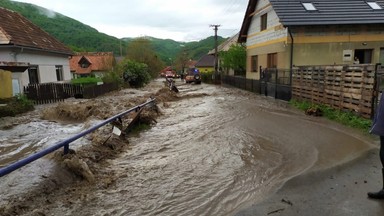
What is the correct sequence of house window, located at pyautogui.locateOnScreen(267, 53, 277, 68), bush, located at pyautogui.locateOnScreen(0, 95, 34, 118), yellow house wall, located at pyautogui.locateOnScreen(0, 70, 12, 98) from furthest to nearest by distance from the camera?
house window, located at pyautogui.locateOnScreen(267, 53, 277, 68) → yellow house wall, located at pyautogui.locateOnScreen(0, 70, 12, 98) → bush, located at pyautogui.locateOnScreen(0, 95, 34, 118)

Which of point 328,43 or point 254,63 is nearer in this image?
point 328,43

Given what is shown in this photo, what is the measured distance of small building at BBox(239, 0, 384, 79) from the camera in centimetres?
1791

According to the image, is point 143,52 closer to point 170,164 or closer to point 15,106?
point 15,106

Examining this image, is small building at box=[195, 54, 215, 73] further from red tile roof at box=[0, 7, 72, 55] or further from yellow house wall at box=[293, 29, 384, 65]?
yellow house wall at box=[293, 29, 384, 65]

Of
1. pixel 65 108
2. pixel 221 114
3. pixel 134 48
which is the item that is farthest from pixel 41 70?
pixel 134 48

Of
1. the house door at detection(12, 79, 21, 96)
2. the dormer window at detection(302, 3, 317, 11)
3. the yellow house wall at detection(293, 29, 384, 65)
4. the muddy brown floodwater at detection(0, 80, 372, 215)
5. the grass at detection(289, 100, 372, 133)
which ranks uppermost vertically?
the dormer window at detection(302, 3, 317, 11)

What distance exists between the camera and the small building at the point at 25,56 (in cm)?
1475

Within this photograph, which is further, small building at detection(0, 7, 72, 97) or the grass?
small building at detection(0, 7, 72, 97)

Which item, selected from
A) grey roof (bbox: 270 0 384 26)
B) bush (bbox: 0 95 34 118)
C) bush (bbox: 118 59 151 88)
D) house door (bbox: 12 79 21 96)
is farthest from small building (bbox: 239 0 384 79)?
bush (bbox: 118 59 151 88)

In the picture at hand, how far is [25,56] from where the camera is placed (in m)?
19.0

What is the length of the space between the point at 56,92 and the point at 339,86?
1568 cm

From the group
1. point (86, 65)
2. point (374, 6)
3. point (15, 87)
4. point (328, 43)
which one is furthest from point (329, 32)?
point (86, 65)

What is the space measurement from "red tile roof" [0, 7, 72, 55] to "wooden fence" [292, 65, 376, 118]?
1571 cm

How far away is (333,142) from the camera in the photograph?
25.5ft
